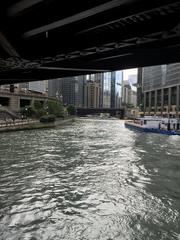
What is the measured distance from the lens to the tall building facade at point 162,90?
136750 mm

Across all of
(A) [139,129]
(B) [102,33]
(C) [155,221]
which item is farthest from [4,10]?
(A) [139,129]

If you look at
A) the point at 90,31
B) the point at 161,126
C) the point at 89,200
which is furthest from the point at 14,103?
the point at 89,200

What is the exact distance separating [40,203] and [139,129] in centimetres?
5792

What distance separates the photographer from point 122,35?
16734mm

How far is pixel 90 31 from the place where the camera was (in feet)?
Answer: 56.3

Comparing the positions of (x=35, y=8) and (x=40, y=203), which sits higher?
(x=35, y=8)

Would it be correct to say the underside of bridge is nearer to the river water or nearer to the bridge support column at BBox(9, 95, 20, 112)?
the river water

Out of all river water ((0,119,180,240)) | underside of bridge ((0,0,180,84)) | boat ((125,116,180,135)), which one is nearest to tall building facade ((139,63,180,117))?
boat ((125,116,180,135))

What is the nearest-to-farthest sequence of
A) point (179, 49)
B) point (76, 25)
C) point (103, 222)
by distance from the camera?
point (103, 222) < point (76, 25) < point (179, 49)

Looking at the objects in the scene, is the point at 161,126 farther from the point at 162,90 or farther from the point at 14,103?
the point at 162,90

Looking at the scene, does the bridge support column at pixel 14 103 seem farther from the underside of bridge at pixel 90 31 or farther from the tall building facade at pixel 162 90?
the underside of bridge at pixel 90 31

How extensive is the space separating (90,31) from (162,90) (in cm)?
14071

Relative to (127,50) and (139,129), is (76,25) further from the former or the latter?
(139,129)

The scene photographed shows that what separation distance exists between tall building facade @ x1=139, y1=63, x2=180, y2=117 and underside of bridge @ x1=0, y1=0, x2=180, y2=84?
4465 inches
